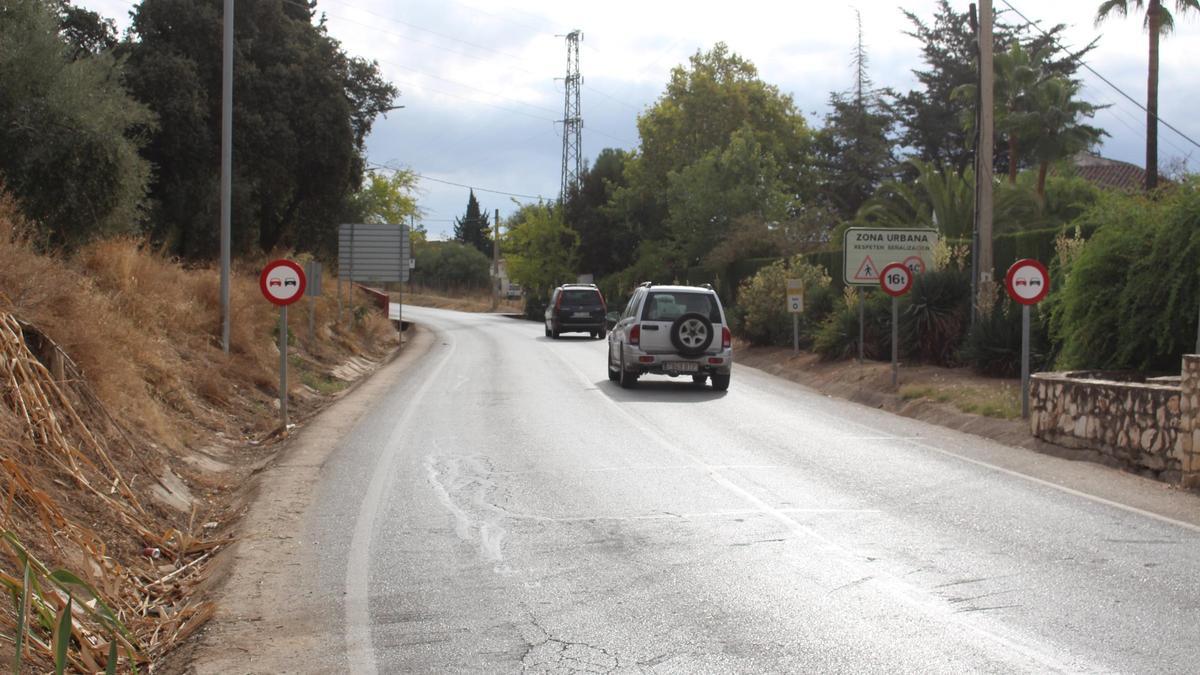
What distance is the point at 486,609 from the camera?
6.92 metres

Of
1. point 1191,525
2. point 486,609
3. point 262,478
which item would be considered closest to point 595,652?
point 486,609

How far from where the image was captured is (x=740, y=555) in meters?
8.29

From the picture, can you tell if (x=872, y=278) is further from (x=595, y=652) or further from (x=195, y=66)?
(x=595, y=652)

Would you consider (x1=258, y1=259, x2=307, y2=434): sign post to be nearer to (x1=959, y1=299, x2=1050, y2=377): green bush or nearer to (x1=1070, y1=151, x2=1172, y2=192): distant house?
(x1=959, y1=299, x2=1050, y2=377): green bush

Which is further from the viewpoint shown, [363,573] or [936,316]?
[936,316]

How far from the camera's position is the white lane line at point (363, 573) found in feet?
20.0

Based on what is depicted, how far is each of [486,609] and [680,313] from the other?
608 inches

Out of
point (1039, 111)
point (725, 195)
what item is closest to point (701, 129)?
point (725, 195)

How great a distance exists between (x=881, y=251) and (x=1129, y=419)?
1350 centimetres

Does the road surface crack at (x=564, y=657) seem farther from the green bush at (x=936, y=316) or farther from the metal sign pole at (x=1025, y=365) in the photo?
the green bush at (x=936, y=316)

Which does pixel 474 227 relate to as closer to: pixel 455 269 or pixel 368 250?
pixel 455 269

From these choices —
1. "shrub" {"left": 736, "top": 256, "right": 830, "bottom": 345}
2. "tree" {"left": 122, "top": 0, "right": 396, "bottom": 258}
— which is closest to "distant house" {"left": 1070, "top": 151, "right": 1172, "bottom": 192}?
"shrub" {"left": 736, "top": 256, "right": 830, "bottom": 345}

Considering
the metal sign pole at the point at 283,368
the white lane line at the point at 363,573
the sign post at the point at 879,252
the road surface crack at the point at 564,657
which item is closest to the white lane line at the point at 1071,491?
the road surface crack at the point at 564,657

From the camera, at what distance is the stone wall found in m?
11.6
